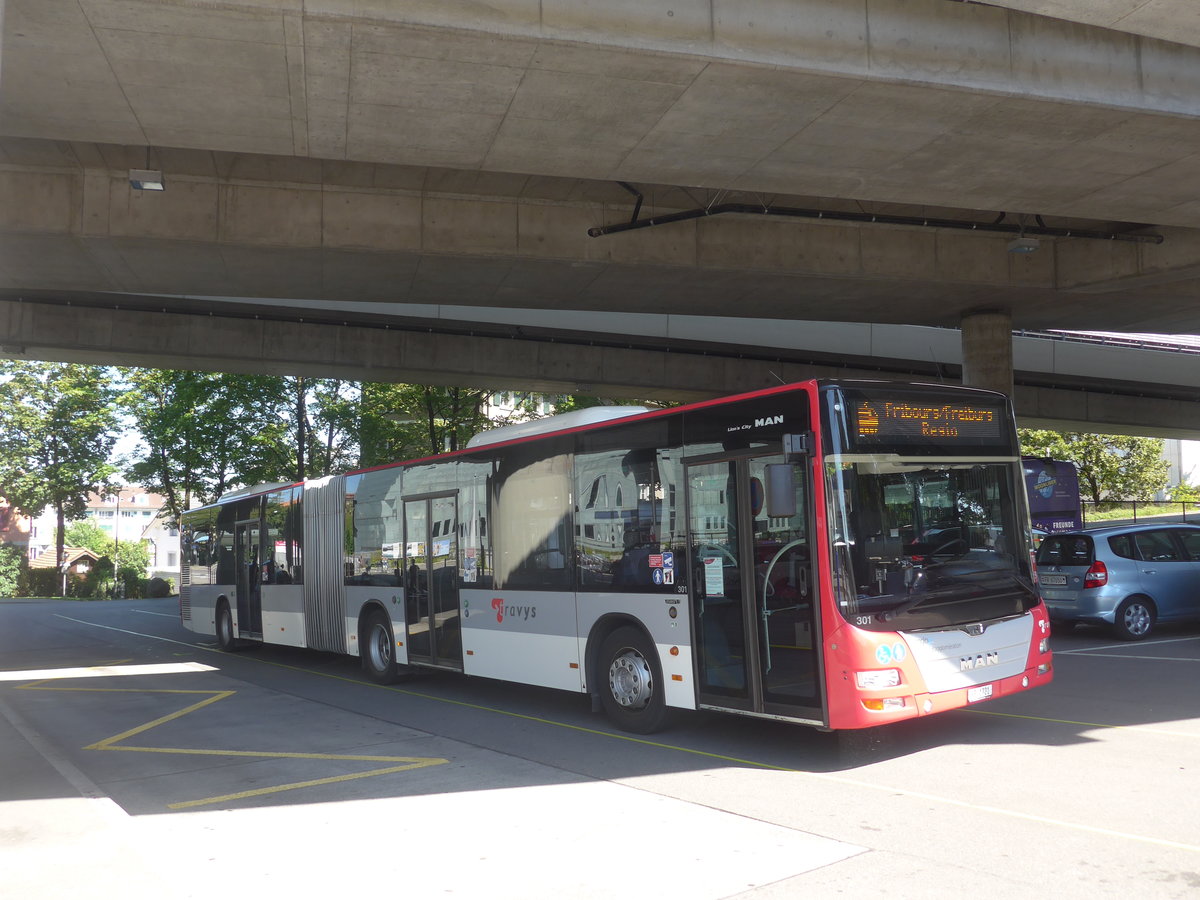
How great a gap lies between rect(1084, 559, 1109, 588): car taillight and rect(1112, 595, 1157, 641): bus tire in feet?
1.50

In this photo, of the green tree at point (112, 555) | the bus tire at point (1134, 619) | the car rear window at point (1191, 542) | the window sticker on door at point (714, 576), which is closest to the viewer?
the window sticker on door at point (714, 576)

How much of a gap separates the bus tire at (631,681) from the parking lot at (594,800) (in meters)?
0.22

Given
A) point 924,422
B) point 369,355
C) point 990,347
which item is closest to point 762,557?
point 924,422

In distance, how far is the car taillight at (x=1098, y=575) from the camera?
1499 centimetres

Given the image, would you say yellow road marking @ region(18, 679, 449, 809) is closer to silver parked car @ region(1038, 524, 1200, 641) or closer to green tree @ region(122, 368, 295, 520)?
silver parked car @ region(1038, 524, 1200, 641)

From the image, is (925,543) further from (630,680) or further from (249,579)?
(249,579)

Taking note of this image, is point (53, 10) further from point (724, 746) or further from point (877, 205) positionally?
point (877, 205)

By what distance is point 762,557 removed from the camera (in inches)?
326

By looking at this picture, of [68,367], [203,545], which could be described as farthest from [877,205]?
[68,367]

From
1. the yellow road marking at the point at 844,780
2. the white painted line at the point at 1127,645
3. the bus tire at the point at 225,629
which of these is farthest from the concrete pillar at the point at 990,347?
the bus tire at the point at 225,629

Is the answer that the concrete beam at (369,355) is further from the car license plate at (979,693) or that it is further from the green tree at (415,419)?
the car license plate at (979,693)

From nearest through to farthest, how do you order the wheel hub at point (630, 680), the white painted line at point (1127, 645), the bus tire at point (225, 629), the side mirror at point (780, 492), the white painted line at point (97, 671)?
the side mirror at point (780, 492) → the wheel hub at point (630, 680) → the white painted line at point (1127, 645) → the white painted line at point (97, 671) → the bus tire at point (225, 629)

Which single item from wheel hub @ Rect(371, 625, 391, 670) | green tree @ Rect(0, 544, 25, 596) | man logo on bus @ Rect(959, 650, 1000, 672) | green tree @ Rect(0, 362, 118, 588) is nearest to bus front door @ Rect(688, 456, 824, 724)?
man logo on bus @ Rect(959, 650, 1000, 672)

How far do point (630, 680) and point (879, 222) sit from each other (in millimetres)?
9315
